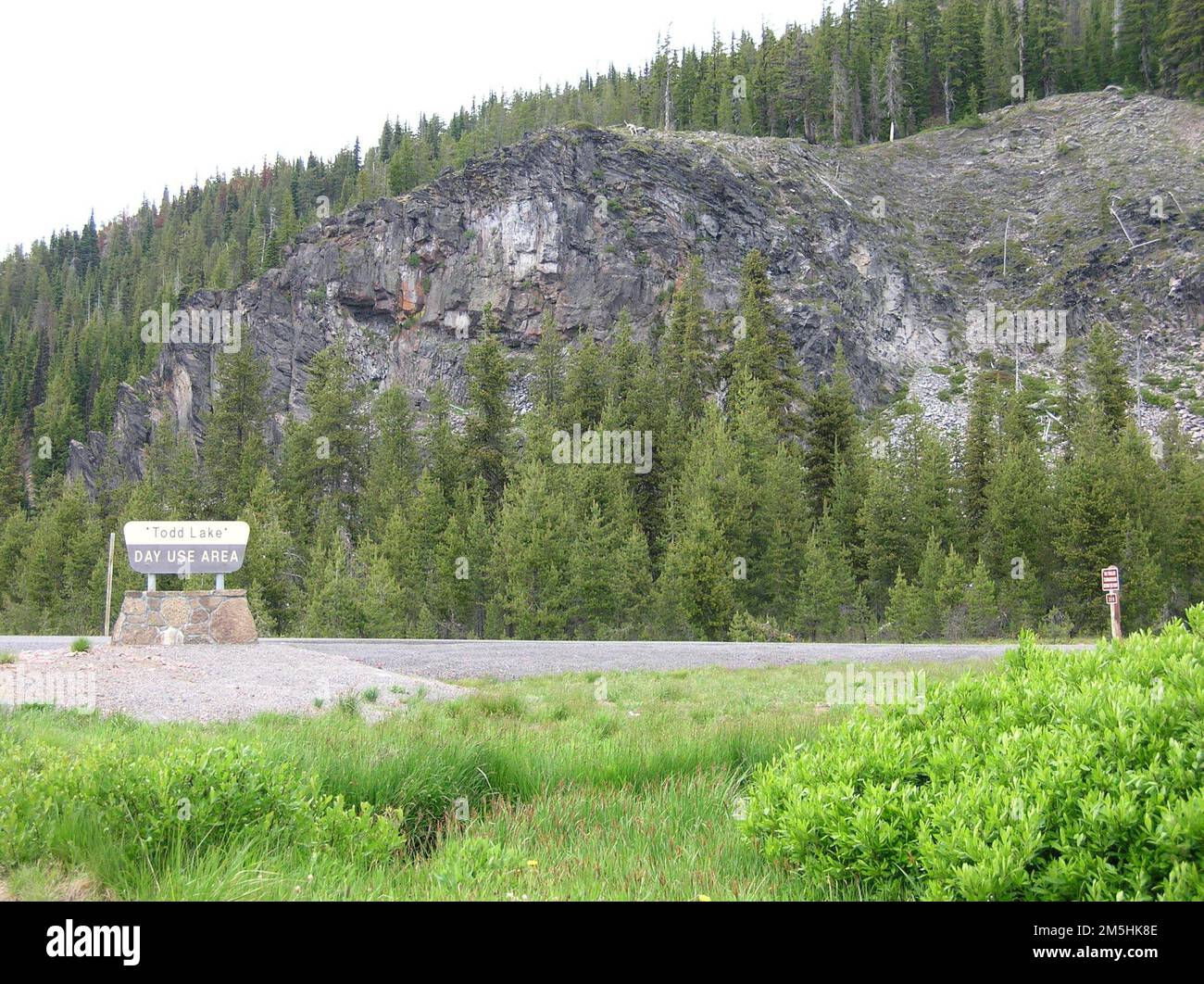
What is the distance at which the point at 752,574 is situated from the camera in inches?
1331

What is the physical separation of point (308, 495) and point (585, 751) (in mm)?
46891

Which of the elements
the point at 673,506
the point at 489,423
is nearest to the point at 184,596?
the point at 673,506

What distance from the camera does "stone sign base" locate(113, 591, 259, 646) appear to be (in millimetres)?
17156

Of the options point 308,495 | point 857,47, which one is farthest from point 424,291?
point 857,47

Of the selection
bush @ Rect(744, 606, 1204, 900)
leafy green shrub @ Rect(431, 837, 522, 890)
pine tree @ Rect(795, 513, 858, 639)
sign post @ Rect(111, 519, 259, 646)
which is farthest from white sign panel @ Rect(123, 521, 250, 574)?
pine tree @ Rect(795, 513, 858, 639)

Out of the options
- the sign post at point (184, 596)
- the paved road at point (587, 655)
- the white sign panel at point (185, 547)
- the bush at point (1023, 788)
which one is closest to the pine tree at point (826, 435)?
the paved road at point (587, 655)

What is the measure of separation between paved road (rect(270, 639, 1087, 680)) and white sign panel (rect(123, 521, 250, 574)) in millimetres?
3047

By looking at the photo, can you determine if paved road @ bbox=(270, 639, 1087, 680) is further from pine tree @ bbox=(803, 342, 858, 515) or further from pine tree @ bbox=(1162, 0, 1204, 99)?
pine tree @ bbox=(1162, 0, 1204, 99)

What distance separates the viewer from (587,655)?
1748cm

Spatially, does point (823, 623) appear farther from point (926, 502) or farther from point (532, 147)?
point (532, 147)

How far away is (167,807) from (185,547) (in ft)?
52.2

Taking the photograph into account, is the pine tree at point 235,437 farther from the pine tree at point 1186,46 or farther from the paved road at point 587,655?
the pine tree at point 1186,46

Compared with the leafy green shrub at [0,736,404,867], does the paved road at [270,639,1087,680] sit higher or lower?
lower

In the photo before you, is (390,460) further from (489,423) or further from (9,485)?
(9,485)
